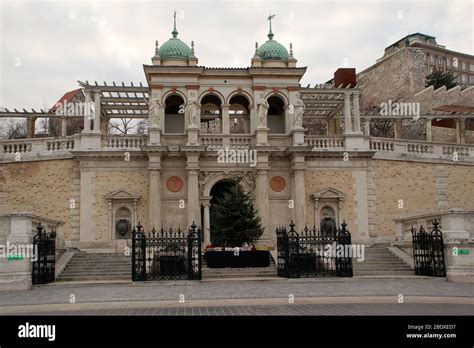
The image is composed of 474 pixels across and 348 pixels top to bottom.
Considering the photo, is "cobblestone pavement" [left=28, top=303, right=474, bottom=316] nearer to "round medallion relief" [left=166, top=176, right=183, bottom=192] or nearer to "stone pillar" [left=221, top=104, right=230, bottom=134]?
"round medallion relief" [left=166, top=176, right=183, bottom=192]

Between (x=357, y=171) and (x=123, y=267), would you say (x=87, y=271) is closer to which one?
(x=123, y=267)

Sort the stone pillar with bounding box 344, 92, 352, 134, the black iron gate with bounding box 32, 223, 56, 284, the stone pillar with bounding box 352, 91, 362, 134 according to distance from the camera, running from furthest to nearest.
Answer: the stone pillar with bounding box 352, 91, 362, 134 → the stone pillar with bounding box 344, 92, 352, 134 → the black iron gate with bounding box 32, 223, 56, 284

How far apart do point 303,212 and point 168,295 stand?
16351mm

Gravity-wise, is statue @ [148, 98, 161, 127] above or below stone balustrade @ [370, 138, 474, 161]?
above

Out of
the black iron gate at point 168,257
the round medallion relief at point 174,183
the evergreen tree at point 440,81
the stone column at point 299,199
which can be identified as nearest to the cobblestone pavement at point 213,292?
the black iron gate at point 168,257

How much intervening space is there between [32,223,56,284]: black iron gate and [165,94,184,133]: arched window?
13527mm

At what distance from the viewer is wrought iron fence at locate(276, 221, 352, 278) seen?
66.5ft

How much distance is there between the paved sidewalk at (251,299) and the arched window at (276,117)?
676 inches

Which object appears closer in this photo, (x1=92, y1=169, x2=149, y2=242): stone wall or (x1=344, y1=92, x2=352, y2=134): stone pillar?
(x1=92, y1=169, x2=149, y2=242): stone wall

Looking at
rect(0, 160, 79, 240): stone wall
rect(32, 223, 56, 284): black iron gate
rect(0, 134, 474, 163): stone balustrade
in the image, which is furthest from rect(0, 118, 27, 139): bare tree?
rect(32, 223, 56, 284): black iron gate

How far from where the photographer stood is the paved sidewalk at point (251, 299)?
11.4 meters

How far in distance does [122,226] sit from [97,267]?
20.3ft

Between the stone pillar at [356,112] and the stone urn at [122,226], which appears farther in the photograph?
the stone pillar at [356,112]

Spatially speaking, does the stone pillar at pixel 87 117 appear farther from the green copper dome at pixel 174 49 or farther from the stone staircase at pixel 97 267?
the stone staircase at pixel 97 267
